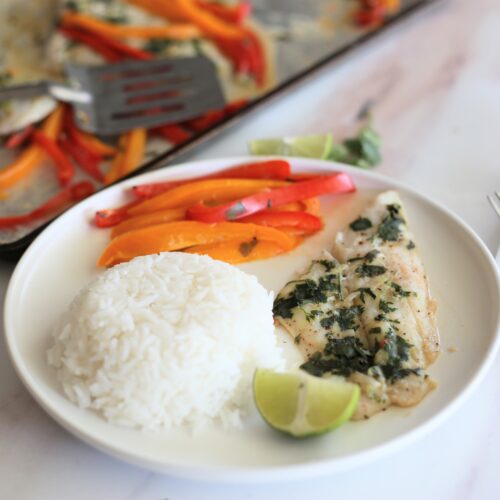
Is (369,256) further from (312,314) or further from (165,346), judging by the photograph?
(165,346)

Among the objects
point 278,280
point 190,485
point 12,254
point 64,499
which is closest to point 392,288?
point 278,280

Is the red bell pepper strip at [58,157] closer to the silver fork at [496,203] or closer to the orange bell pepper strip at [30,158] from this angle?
the orange bell pepper strip at [30,158]

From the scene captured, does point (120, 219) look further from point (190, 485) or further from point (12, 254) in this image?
point (190, 485)

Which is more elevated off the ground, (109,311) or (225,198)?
(109,311)

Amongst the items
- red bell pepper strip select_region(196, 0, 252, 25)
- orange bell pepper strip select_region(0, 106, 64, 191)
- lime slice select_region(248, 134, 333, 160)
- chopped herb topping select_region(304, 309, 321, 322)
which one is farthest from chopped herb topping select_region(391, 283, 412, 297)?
red bell pepper strip select_region(196, 0, 252, 25)

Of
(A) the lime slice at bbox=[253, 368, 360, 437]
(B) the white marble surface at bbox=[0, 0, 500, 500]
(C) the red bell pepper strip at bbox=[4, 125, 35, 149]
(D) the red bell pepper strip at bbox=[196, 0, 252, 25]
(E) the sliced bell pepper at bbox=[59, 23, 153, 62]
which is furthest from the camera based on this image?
(D) the red bell pepper strip at bbox=[196, 0, 252, 25]

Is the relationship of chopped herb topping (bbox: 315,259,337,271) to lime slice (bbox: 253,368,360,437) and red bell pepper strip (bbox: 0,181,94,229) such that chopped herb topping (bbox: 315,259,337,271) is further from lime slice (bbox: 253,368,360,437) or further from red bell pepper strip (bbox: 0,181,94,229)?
red bell pepper strip (bbox: 0,181,94,229)
